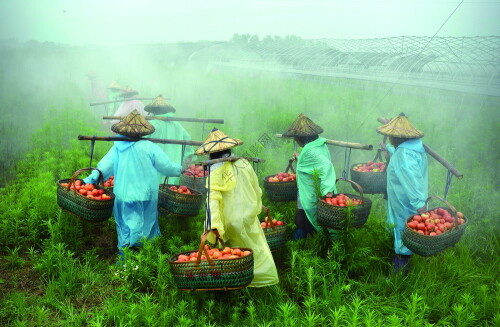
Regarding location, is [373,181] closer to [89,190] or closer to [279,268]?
[279,268]

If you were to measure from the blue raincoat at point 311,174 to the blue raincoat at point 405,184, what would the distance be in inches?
28.4

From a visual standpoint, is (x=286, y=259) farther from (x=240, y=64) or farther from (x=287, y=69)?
(x=240, y=64)

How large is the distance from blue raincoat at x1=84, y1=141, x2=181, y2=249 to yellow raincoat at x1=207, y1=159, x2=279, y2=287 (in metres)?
1.36

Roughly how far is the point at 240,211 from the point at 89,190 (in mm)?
1988

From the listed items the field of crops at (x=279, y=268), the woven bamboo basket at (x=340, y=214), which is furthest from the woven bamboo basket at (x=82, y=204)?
the woven bamboo basket at (x=340, y=214)

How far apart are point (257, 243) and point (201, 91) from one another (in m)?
12.7

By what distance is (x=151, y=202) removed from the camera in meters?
5.19

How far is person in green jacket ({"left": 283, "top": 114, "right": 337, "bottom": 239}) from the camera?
17.0 feet

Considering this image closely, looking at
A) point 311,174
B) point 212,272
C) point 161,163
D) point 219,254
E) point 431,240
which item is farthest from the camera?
point 311,174

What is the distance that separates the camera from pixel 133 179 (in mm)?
5012

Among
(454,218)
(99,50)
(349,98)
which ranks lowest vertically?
(454,218)

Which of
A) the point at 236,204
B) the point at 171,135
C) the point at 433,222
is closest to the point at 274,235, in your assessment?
the point at 236,204

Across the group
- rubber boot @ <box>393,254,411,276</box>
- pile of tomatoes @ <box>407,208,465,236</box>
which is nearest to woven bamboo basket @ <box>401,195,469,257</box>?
pile of tomatoes @ <box>407,208,465,236</box>

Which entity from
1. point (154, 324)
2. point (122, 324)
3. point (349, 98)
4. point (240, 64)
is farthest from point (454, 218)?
point (240, 64)
